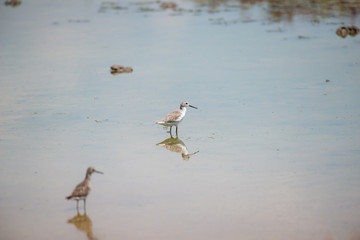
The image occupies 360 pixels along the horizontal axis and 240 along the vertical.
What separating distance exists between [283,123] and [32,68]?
1264cm

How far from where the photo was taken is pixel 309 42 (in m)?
26.3

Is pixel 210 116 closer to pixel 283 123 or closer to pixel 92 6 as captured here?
pixel 283 123

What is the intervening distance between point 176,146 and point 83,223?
14.6 feet

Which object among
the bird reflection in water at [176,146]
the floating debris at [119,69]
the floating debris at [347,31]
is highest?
the floating debris at [347,31]

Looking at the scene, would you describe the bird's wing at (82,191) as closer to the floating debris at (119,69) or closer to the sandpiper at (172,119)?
the sandpiper at (172,119)

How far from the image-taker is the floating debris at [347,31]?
27.2 meters

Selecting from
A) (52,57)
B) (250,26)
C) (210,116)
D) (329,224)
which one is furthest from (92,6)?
(329,224)

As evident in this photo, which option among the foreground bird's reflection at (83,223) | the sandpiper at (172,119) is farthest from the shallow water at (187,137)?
the sandpiper at (172,119)

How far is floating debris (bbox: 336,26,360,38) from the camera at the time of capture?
27234mm

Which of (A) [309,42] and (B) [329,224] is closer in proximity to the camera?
→ (B) [329,224]

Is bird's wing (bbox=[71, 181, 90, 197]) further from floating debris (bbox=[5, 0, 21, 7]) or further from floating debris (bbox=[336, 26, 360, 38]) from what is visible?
floating debris (bbox=[5, 0, 21, 7])

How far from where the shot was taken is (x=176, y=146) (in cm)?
1409

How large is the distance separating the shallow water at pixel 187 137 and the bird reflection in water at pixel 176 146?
55 mm

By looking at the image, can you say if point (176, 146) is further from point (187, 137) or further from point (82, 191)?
point (82, 191)
